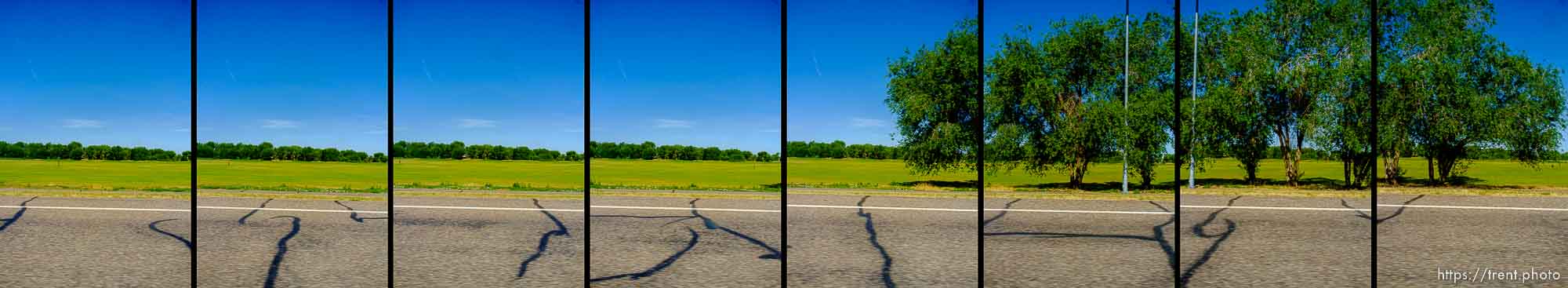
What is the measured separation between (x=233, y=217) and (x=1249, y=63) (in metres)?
22.6

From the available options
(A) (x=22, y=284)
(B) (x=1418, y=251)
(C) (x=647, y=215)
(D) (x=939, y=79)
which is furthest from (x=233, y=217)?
(D) (x=939, y=79)

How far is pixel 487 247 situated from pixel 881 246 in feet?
11.2

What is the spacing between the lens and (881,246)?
8.63 metres

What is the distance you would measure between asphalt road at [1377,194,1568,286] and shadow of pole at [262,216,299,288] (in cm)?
714

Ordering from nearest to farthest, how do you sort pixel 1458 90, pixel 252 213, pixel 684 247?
1. pixel 684 247
2. pixel 252 213
3. pixel 1458 90

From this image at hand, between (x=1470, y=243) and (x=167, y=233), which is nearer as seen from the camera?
(x=1470, y=243)

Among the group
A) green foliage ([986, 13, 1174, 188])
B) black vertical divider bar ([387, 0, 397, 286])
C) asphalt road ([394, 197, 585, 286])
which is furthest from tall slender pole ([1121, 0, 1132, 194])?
black vertical divider bar ([387, 0, 397, 286])

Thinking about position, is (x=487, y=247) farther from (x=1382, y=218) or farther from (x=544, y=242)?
(x=1382, y=218)

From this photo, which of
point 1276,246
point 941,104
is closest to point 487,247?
point 1276,246

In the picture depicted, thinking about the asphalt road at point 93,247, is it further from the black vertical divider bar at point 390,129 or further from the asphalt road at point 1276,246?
the asphalt road at point 1276,246

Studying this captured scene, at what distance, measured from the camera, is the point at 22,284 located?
6.18m

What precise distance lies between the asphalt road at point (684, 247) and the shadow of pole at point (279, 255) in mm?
2038

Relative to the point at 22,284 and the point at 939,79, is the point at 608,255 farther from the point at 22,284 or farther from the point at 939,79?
the point at 939,79

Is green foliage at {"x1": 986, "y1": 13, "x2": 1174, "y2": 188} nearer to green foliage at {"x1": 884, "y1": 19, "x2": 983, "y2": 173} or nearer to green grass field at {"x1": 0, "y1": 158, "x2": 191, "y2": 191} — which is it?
green foliage at {"x1": 884, "y1": 19, "x2": 983, "y2": 173}
